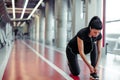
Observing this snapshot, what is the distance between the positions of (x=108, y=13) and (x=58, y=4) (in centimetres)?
609

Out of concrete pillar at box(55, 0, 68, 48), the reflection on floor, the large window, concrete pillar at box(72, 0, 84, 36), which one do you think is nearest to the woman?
the reflection on floor

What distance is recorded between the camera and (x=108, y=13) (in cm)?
1139

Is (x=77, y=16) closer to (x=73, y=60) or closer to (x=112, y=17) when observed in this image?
(x=112, y=17)

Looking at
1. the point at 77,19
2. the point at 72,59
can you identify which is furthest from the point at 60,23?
the point at 72,59

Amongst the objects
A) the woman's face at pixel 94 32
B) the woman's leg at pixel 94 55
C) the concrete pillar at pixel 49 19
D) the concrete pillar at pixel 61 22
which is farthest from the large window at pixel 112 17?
the concrete pillar at pixel 49 19

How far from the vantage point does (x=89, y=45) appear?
5.18 meters

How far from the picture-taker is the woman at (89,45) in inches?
185

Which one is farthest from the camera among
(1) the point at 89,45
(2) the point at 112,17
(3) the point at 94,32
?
(2) the point at 112,17

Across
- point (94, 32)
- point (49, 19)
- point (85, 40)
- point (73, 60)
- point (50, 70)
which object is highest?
point (94, 32)

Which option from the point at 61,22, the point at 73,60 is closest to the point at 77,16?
the point at 61,22

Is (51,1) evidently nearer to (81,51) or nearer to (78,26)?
(78,26)

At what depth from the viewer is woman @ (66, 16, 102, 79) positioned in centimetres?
470

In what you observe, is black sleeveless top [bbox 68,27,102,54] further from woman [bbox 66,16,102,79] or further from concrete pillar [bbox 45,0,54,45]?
concrete pillar [bbox 45,0,54,45]

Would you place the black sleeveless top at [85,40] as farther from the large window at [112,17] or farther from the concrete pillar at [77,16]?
the concrete pillar at [77,16]
